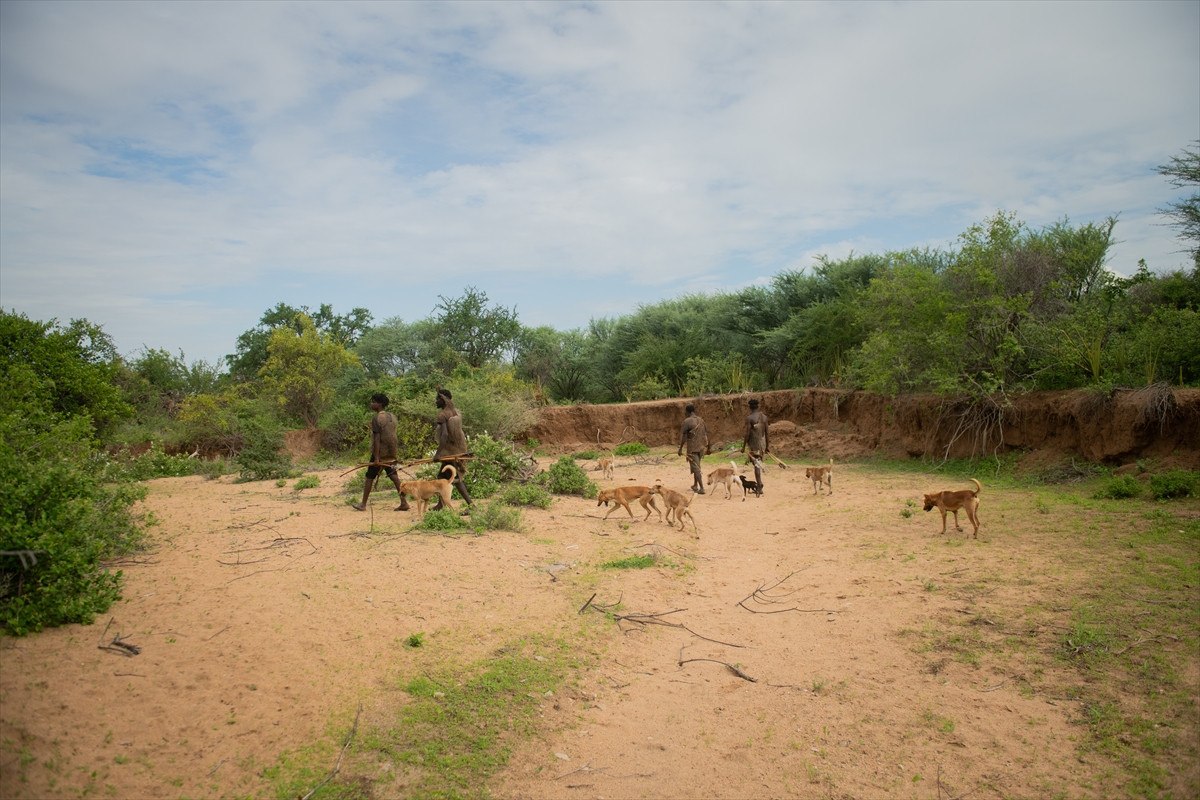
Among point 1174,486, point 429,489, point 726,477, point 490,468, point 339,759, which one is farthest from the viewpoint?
point 726,477

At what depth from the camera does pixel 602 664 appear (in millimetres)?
6758

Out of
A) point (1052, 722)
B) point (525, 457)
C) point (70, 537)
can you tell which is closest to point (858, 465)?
point (525, 457)

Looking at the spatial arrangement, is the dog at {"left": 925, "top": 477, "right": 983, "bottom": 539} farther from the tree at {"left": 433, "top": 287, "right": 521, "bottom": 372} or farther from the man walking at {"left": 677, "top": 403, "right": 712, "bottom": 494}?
the tree at {"left": 433, "top": 287, "right": 521, "bottom": 372}

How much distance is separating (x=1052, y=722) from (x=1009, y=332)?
1353 cm

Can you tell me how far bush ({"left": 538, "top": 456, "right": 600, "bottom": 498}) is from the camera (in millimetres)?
14995

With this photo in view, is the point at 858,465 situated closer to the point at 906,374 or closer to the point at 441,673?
the point at 906,374

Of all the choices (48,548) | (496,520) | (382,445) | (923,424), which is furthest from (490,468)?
(923,424)

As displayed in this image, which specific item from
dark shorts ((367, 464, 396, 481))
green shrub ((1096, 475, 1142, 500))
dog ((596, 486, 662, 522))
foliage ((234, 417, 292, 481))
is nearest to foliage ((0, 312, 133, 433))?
foliage ((234, 417, 292, 481))

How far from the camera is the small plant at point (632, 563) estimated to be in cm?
949

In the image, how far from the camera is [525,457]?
1677 centimetres

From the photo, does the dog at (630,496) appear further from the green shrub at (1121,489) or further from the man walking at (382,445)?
the green shrub at (1121,489)

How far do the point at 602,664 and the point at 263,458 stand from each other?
45.7ft

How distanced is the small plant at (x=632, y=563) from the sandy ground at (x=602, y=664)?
0.17m

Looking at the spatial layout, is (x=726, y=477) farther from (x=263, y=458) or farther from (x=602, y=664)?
(x=263, y=458)
